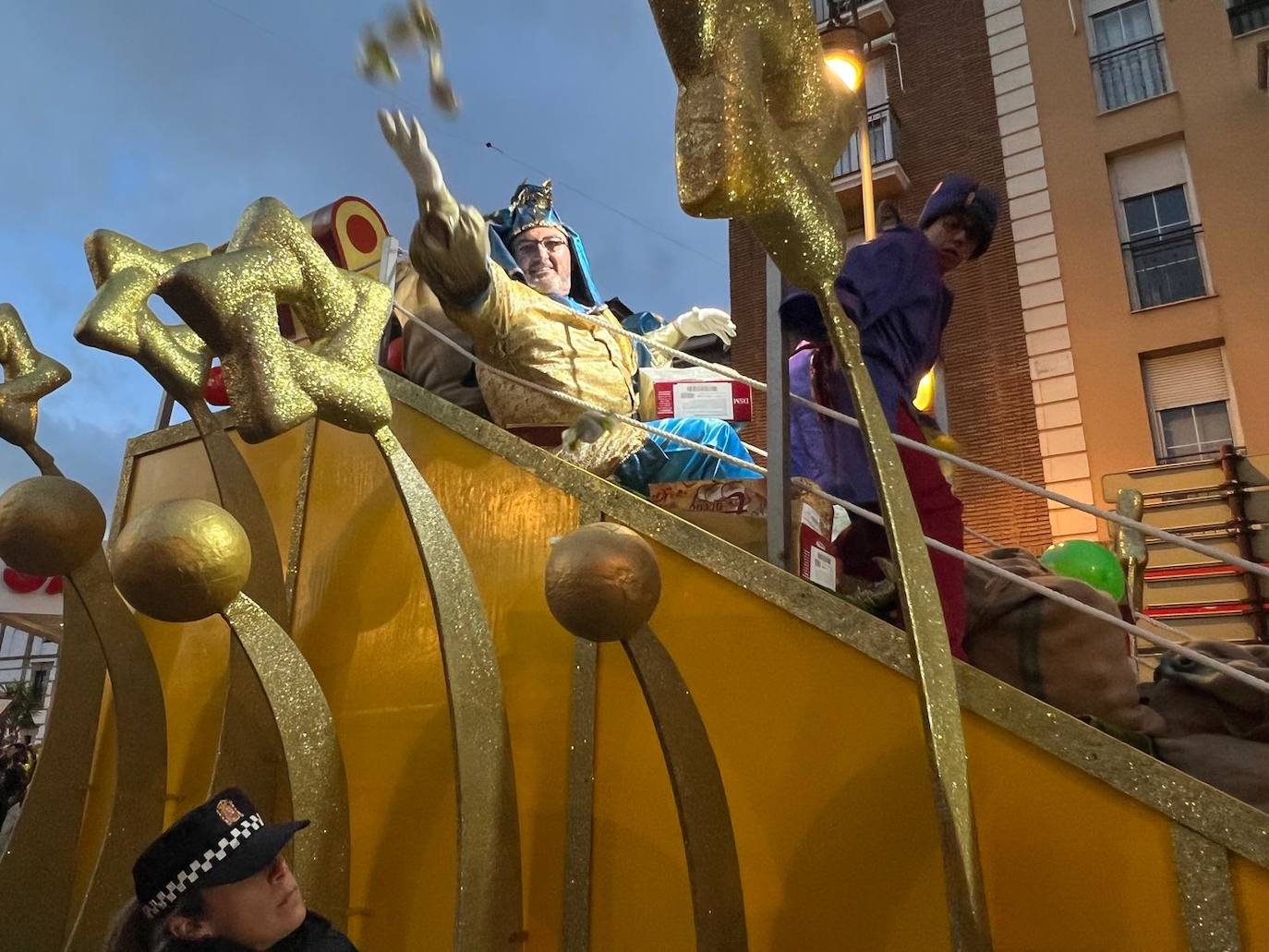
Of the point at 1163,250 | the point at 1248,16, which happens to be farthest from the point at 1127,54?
the point at 1163,250

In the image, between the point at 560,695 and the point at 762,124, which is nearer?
the point at 762,124

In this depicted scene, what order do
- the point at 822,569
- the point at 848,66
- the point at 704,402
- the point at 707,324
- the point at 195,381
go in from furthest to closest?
the point at 707,324 < the point at 848,66 < the point at 704,402 < the point at 822,569 < the point at 195,381

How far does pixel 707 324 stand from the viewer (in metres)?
3.27

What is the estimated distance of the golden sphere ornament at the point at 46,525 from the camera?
1066 millimetres

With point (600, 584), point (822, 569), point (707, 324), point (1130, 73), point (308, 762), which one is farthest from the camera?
point (1130, 73)

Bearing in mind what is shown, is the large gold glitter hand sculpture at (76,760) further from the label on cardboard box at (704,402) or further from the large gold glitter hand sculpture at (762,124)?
the label on cardboard box at (704,402)

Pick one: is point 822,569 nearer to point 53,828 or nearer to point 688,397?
point 688,397

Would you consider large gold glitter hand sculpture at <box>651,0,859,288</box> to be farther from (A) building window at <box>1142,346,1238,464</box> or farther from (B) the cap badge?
(A) building window at <box>1142,346,1238,464</box>

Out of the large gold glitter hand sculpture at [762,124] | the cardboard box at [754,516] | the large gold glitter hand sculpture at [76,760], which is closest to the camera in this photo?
the large gold glitter hand sculpture at [762,124]

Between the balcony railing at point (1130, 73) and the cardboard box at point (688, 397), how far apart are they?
Answer: 5.46 m

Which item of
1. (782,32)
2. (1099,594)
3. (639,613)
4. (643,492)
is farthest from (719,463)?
(782,32)

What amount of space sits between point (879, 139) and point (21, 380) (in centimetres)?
697

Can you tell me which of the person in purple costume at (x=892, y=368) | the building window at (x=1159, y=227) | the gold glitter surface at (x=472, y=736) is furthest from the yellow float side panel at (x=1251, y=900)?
the building window at (x=1159, y=227)

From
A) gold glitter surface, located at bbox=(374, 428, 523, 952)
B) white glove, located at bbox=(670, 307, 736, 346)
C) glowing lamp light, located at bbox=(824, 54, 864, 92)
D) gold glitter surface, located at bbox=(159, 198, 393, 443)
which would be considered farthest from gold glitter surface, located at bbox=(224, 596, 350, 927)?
glowing lamp light, located at bbox=(824, 54, 864, 92)
